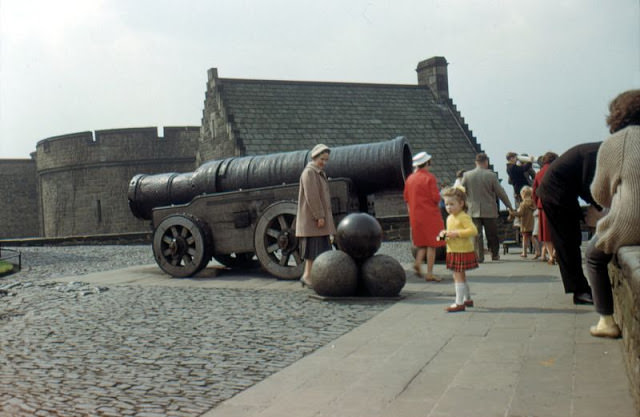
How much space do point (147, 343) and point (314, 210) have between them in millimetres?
3351

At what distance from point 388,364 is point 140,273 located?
7.34 metres

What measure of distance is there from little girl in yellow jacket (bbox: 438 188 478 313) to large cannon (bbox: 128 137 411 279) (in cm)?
293

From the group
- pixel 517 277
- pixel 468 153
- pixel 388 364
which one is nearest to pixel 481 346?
pixel 388 364

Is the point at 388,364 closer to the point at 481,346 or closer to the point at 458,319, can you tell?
the point at 481,346

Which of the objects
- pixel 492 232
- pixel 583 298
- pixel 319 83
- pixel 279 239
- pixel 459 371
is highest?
pixel 319 83

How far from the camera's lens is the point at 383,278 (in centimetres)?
746

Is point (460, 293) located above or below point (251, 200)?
below

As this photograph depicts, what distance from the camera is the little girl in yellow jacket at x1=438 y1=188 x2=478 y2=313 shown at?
640 centimetres

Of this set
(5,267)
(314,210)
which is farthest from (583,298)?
(5,267)

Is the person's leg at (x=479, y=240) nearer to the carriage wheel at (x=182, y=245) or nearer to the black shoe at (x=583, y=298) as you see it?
the carriage wheel at (x=182, y=245)

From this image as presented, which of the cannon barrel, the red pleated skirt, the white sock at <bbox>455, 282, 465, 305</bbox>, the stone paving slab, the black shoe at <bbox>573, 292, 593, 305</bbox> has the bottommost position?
the stone paving slab

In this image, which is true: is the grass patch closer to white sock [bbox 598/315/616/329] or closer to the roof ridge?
white sock [bbox 598/315/616/329]

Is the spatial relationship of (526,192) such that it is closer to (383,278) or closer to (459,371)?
(383,278)

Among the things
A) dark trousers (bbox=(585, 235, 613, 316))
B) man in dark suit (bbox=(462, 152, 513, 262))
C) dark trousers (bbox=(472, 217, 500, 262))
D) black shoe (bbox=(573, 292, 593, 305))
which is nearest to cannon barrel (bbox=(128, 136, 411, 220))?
man in dark suit (bbox=(462, 152, 513, 262))
